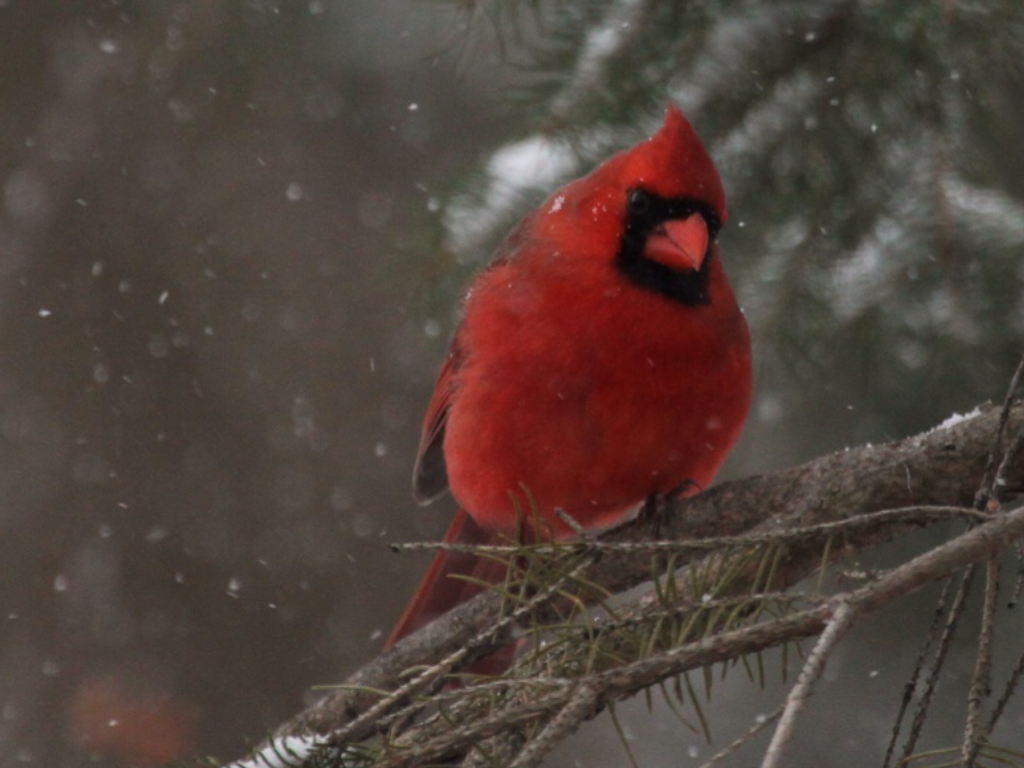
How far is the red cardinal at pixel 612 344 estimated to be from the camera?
2182 mm

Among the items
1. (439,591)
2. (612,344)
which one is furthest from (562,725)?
(439,591)

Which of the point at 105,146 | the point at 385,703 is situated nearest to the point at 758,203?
the point at 385,703

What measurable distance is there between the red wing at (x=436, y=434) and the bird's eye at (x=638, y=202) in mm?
458

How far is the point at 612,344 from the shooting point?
2.19 m

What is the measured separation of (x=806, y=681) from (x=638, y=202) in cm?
145

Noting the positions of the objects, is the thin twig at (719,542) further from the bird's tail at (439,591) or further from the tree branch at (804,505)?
the bird's tail at (439,591)

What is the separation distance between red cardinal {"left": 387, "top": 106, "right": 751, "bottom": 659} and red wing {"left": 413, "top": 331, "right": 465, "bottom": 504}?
15cm

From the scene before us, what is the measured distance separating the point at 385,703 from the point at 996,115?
148 cm

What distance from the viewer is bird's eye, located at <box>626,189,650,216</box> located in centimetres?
224

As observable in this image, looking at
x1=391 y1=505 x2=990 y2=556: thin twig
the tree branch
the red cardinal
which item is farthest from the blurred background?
x1=391 y1=505 x2=990 y2=556: thin twig

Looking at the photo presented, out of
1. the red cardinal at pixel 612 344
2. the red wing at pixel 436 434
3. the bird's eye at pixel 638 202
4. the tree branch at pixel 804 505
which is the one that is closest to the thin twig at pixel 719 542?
the tree branch at pixel 804 505

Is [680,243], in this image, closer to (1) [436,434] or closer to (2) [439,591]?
(1) [436,434]

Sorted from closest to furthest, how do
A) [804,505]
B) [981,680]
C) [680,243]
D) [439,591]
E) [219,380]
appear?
[981,680] < [804,505] < [680,243] < [439,591] < [219,380]

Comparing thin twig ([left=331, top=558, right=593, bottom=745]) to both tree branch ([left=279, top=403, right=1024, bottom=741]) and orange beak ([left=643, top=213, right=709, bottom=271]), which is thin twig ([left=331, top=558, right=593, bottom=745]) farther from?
orange beak ([left=643, top=213, right=709, bottom=271])
